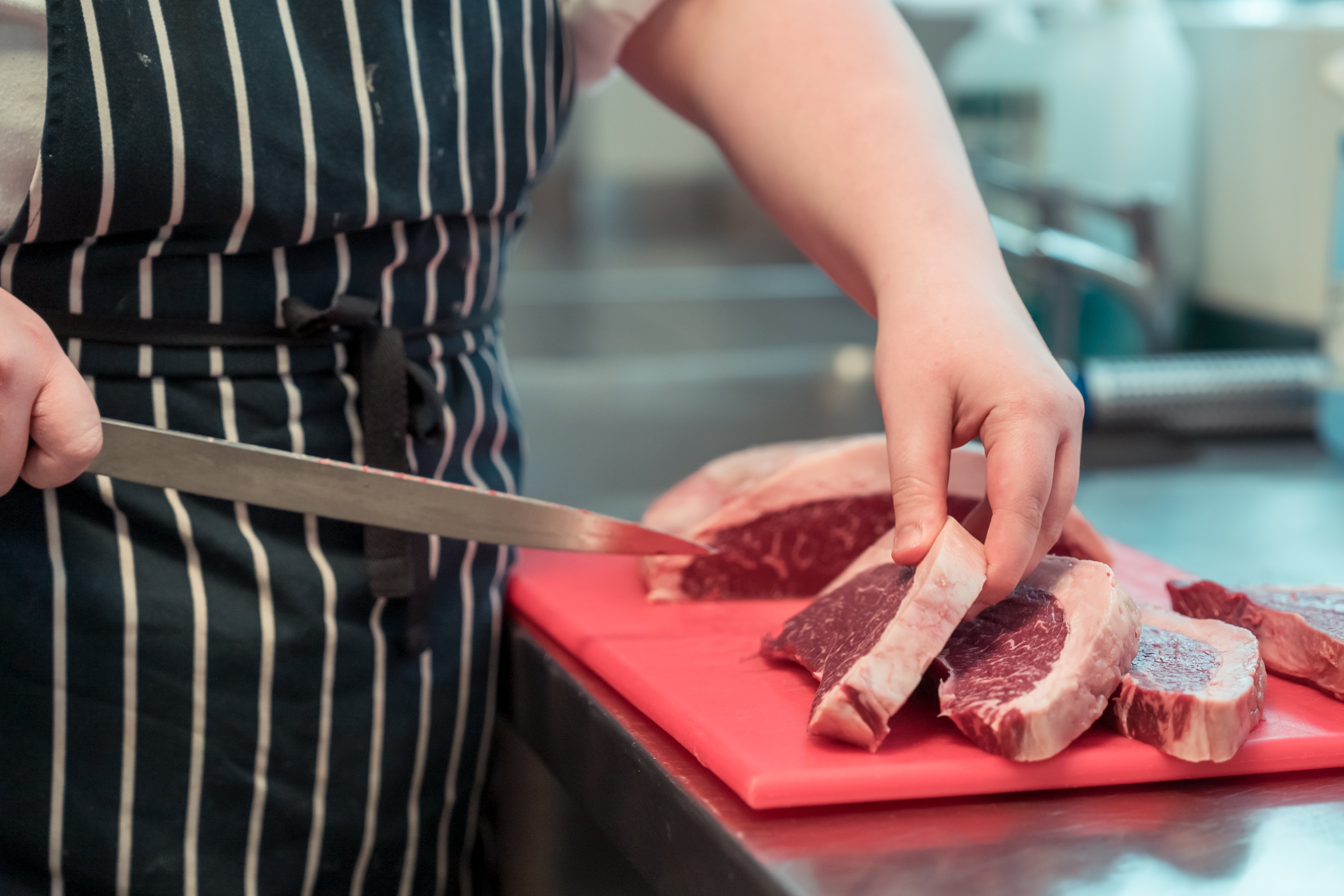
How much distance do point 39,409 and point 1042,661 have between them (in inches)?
25.9

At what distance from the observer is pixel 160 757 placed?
102cm

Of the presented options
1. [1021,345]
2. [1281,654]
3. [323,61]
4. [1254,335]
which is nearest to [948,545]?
[1021,345]

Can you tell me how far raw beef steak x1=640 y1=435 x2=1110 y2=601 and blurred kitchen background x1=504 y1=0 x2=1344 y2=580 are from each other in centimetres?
52

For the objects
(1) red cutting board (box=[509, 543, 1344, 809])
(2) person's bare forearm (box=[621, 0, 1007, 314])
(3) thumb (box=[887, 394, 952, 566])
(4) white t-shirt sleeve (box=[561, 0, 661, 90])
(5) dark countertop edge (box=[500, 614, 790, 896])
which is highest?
(4) white t-shirt sleeve (box=[561, 0, 661, 90])

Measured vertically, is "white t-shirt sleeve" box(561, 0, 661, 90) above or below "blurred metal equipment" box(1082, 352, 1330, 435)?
above

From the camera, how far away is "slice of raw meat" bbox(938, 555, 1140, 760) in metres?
0.76

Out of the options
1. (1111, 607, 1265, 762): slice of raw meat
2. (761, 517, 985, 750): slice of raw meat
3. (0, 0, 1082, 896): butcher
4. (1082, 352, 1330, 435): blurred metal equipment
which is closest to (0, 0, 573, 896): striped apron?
(0, 0, 1082, 896): butcher

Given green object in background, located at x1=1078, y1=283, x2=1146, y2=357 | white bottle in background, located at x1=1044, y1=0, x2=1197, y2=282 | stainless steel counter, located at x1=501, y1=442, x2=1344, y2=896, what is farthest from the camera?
green object in background, located at x1=1078, y1=283, x2=1146, y2=357

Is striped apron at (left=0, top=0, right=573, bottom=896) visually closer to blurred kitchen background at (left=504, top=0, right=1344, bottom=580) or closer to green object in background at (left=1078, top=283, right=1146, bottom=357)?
blurred kitchen background at (left=504, top=0, right=1344, bottom=580)

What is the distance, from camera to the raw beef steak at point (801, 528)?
45.5 inches

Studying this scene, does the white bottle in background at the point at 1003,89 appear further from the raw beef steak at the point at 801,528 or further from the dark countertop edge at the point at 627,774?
the dark countertop edge at the point at 627,774

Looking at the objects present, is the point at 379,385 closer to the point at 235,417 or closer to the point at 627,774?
the point at 235,417

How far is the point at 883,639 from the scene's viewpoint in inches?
31.8

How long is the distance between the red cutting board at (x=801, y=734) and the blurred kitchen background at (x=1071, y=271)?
645 millimetres
